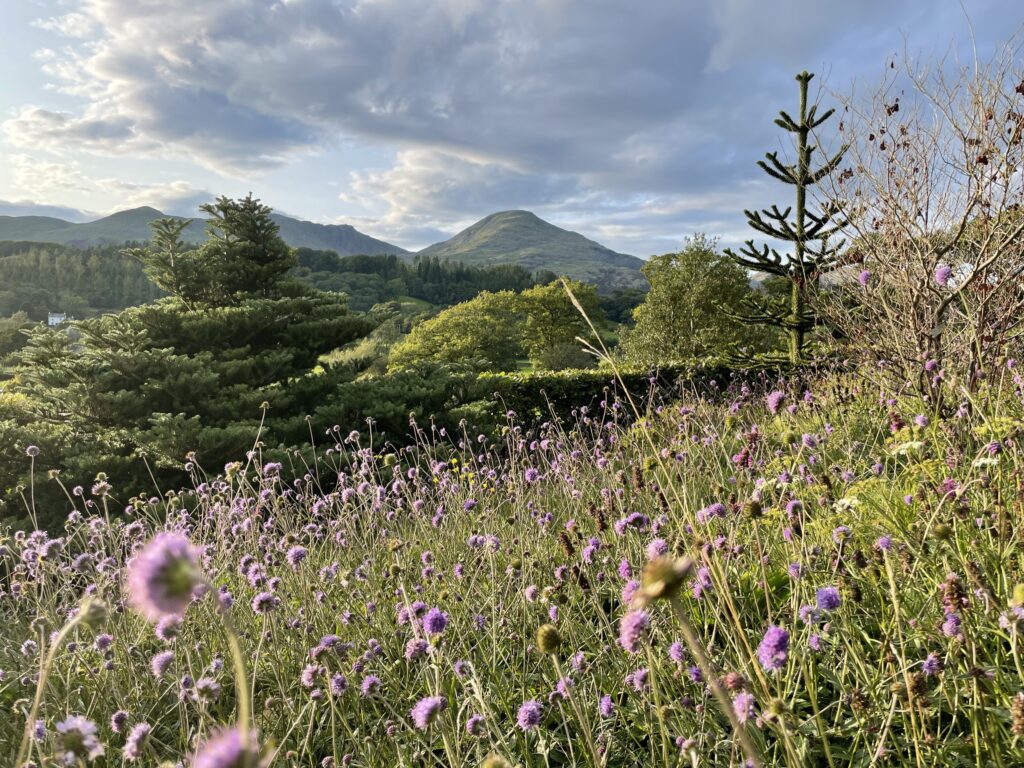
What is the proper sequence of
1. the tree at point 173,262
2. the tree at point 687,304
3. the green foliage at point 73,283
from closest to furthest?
the tree at point 173,262, the tree at point 687,304, the green foliage at point 73,283

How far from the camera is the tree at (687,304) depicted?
23.5 meters

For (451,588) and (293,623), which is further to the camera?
(451,588)

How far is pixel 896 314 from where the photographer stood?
5.89 meters

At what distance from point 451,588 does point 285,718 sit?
855mm

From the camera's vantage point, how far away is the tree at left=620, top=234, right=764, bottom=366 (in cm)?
2348

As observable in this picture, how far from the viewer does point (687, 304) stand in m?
23.8

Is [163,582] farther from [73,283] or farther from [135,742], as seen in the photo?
[73,283]

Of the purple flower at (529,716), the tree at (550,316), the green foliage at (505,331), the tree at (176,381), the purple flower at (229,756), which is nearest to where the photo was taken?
the purple flower at (229,756)

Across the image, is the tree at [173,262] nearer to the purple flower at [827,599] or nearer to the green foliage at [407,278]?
the purple flower at [827,599]

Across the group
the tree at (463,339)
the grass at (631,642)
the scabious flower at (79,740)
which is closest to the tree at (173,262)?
the grass at (631,642)

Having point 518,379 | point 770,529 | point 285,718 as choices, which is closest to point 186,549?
point 285,718

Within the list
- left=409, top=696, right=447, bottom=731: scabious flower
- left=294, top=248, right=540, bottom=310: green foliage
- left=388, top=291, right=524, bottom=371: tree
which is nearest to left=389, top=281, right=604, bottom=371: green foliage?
left=388, top=291, right=524, bottom=371: tree

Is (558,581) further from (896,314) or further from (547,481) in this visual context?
(896,314)

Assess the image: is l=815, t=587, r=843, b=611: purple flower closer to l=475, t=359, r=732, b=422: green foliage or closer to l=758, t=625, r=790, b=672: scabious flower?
l=758, t=625, r=790, b=672: scabious flower
